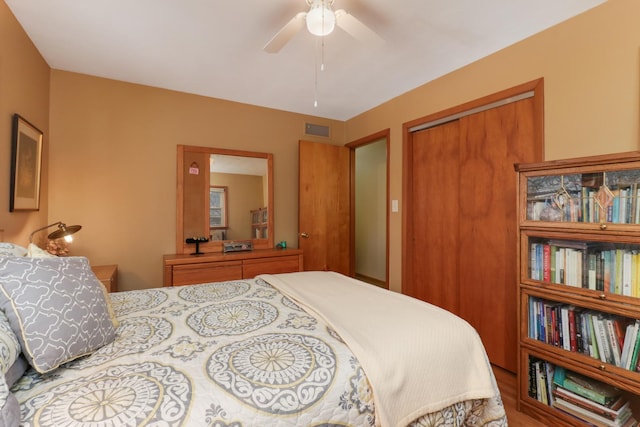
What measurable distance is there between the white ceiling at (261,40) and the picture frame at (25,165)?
2.26 feet

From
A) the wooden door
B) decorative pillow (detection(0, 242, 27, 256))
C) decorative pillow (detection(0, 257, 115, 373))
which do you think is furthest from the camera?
the wooden door

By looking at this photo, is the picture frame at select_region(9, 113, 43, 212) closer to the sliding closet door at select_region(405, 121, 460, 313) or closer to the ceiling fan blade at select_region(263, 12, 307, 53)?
the ceiling fan blade at select_region(263, 12, 307, 53)

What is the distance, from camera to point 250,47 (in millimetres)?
2225

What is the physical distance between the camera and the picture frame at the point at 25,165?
1.89 m

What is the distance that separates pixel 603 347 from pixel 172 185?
3518mm

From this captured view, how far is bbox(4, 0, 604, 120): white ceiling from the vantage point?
1783mm

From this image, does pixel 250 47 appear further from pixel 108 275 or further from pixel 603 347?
pixel 603 347

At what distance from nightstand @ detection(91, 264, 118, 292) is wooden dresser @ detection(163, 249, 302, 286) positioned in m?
0.41

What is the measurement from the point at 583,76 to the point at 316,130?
2.67 m

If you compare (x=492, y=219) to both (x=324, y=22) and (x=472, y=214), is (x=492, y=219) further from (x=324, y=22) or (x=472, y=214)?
(x=324, y=22)

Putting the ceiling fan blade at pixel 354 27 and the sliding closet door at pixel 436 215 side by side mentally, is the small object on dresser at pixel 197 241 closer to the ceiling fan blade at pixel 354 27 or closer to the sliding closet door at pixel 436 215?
the sliding closet door at pixel 436 215

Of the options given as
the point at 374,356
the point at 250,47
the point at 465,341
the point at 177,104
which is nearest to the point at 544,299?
the point at 465,341

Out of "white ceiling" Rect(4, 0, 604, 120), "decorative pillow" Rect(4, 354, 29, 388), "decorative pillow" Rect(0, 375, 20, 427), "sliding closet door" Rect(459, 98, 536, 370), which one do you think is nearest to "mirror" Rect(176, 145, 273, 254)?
"white ceiling" Rect(4, 0, 604, 120)

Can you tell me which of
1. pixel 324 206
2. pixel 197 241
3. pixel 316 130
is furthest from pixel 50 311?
pixel 316 130
